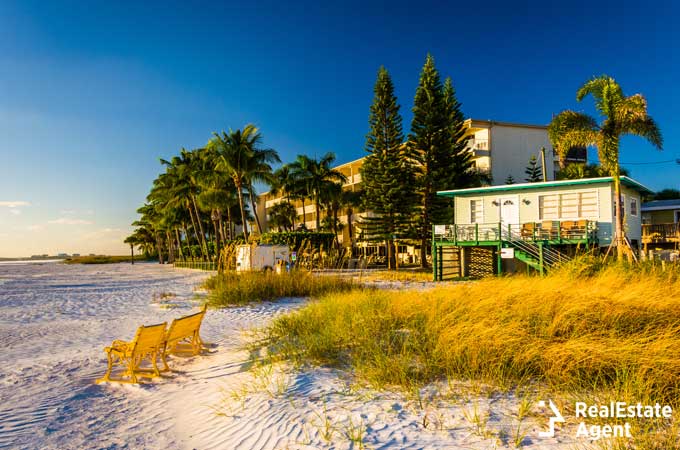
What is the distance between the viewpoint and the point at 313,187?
39719 millimetres

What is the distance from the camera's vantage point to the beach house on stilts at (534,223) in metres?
17.9

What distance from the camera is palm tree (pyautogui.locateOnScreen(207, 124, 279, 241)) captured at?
31.4 m

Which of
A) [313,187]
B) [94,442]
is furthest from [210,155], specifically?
[94,442]

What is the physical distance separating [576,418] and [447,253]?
21.7 m

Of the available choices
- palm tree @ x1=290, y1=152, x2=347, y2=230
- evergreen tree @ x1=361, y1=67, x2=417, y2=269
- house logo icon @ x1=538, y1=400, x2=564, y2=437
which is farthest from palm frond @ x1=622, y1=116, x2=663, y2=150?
palm tree @ x1=290, y1=152, x2=347, y2=230

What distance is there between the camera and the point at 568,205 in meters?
19.4

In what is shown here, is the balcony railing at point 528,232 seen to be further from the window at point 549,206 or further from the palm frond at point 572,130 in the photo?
the palm frond at point 572,130

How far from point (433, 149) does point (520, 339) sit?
25.0m

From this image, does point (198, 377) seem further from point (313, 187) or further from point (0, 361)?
point (313, 187)

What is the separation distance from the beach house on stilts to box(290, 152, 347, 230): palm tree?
19.1 metres

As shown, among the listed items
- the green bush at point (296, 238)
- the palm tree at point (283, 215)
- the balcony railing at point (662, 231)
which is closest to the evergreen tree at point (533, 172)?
the balcony railing at point (662, 231)

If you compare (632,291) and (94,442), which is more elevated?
(632,291)

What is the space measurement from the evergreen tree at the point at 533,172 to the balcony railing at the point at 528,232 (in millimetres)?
18470

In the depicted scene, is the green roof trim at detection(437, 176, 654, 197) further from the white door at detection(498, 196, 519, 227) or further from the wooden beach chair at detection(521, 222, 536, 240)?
the wooden beach chair at detection(521, 222, 536, 240)
